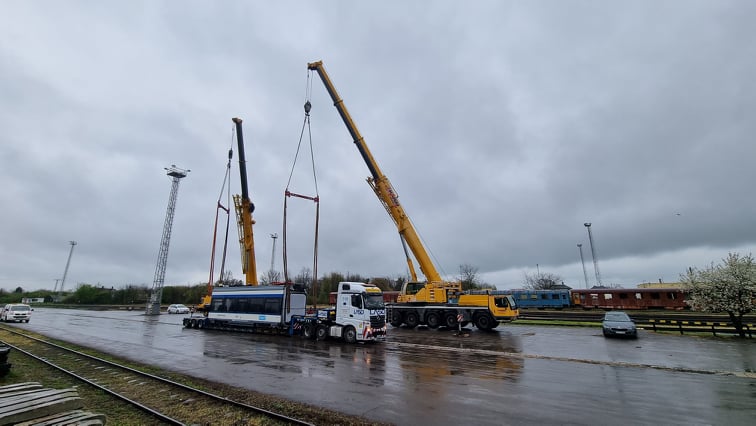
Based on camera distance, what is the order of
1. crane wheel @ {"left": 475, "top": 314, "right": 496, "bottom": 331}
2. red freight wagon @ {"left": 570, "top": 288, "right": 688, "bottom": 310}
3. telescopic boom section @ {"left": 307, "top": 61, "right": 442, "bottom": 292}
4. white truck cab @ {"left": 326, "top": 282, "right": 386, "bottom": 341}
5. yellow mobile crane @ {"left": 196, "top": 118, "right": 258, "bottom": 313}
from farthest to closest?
red freight wagon @ {"left": 570, "top": 288, "right": 688, "bottom": 310}, yellow mobile crane @ {"left": 196, "top": 118, "right": 258, "bottom": 313}, telescopic boom section @ {"left": 307, "top": 61, "right": 442, "bottom": 292}, crane wheel @ {"left": 475, "top": 314, "right": 496, "bottom": 331}, white truck cab @ {"left": 326, "top": 282, "right": 386, "bottom": 341}

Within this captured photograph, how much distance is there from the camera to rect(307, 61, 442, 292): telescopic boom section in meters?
23.7

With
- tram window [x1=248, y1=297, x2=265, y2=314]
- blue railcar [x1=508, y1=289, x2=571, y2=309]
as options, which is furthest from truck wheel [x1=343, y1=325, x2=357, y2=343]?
blue railcar [x1=508, y1=289, x2=571, y2=309]

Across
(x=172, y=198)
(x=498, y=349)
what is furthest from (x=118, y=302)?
(x=498, y=349)

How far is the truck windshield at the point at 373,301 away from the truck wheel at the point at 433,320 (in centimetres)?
714

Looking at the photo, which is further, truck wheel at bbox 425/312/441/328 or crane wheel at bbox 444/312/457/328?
truck wheel at bbox 425/312/441/328

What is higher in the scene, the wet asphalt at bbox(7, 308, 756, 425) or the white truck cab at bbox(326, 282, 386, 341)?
the white truck cab at bbox(326, 282, 386, 341)

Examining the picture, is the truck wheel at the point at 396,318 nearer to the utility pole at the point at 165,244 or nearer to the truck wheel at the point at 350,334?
the truck wheel at the point at 350,334

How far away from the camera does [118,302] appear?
80.8 metres

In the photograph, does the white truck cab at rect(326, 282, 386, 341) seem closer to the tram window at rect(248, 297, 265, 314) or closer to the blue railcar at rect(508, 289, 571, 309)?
the tram window at rect(248, 297, 265, 314)

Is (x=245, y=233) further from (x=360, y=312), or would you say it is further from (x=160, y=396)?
(x=160, y=396)

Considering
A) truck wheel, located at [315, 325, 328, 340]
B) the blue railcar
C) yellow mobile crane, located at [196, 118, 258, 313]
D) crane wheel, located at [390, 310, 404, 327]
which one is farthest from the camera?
the blue railcar

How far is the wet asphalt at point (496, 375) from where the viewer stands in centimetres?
716

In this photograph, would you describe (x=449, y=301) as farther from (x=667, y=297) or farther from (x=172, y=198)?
(x=172, y=198)

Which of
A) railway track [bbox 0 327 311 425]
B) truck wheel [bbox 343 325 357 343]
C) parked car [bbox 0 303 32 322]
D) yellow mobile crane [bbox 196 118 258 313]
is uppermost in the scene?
yellow mobile crane [bbox 196 118 258 313]
